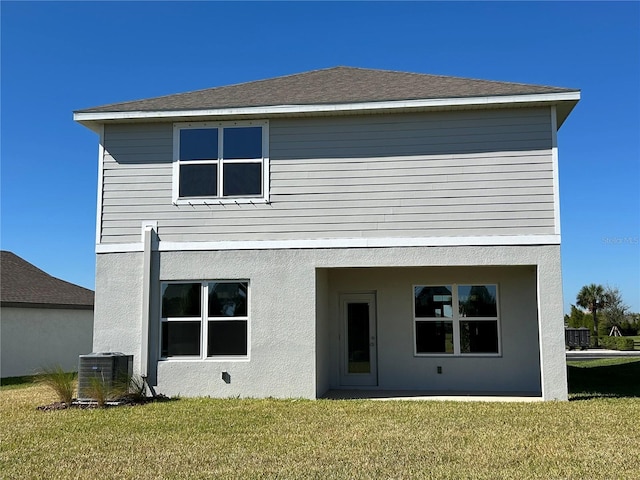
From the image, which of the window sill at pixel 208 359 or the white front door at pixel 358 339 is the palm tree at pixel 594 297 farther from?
the window sill at pixel 208 359

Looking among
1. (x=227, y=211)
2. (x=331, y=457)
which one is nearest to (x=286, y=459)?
(x=331, y=457)

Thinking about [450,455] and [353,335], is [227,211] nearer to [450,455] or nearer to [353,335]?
[353,335]

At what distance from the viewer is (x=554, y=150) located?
11.8 metres

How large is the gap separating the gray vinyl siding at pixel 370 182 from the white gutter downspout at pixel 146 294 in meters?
0.25

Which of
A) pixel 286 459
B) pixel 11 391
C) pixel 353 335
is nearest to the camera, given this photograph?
pixel 286 459

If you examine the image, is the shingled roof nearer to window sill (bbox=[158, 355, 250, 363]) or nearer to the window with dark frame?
the window with dark frame

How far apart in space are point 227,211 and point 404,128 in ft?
13.2

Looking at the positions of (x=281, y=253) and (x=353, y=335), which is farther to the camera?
(x=353, y=335)

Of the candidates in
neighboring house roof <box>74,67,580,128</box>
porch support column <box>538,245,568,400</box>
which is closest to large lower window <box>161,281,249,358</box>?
neighboring house roof <box>74,67,580,128</box>

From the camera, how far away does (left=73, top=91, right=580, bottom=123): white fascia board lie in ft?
38.0

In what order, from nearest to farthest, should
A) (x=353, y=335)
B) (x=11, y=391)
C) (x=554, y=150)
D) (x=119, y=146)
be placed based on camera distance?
1. (x=554, y=150)
2. (x=119, y=146)
3. (x=353, y=335)
4. (x=11, y=391)

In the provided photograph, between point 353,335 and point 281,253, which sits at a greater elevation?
point 281,253

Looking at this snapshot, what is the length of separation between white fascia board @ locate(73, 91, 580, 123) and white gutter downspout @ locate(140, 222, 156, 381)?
2.33 meters

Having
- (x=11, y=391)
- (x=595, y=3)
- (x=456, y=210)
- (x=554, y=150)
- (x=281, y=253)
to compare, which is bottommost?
(x=11, y=391)
